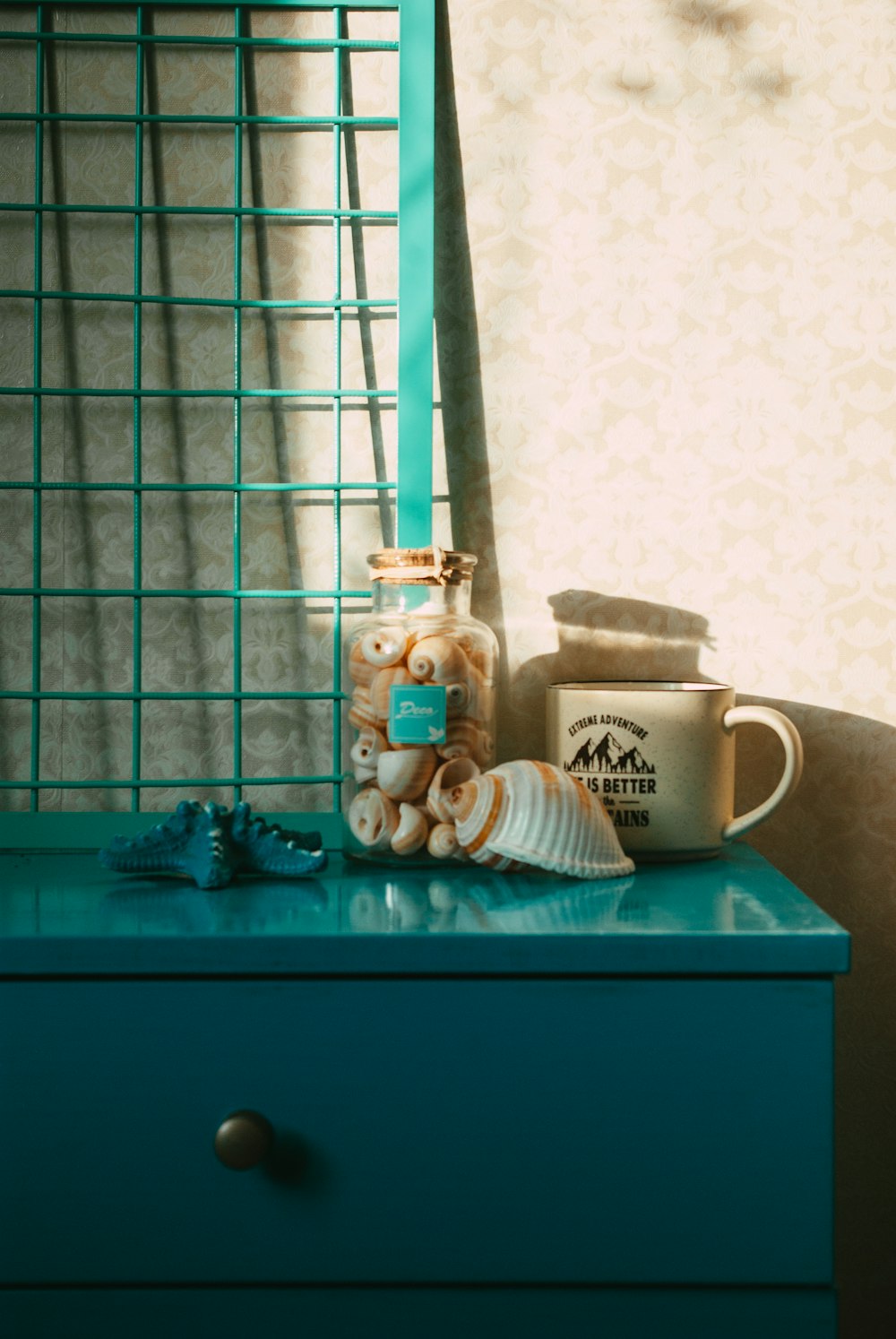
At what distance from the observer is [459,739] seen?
89 centimetres

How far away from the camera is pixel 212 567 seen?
1.08 m

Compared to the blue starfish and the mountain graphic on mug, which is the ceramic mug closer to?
the mountain graphic on mug

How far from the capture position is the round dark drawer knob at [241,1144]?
0.64 m

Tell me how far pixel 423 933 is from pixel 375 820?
22 centimetres

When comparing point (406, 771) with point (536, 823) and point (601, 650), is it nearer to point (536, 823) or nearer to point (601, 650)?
point (536, 823)

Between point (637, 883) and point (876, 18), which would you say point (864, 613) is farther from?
point (876, 18)

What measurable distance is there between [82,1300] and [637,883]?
18.8 inches

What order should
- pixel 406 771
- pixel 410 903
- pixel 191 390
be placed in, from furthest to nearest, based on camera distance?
pixel 191 390, pixel 406 771, pixel 410 903

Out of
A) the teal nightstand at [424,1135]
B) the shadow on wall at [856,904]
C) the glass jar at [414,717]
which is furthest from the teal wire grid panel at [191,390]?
the shadow on wall at [856,904]

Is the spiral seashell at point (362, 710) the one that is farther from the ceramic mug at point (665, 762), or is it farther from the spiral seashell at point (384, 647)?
the ceramic mug at point (665, 762)

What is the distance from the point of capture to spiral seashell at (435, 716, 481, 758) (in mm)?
879

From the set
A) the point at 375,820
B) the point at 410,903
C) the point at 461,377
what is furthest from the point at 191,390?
the point at 410,903

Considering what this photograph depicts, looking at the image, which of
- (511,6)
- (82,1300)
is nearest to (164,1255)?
(82,1300)

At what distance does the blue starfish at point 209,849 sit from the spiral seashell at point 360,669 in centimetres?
15
